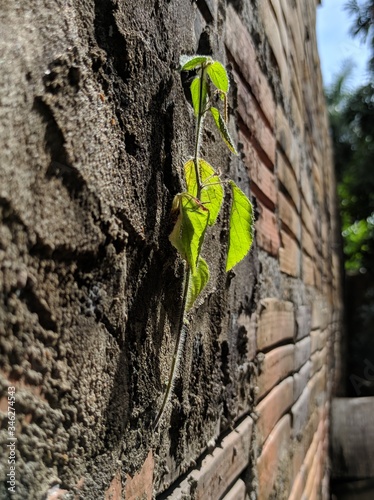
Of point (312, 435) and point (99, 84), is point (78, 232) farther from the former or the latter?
point (312, 435)

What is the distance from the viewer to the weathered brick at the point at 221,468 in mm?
782

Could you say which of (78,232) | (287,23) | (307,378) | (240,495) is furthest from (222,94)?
(307,378)

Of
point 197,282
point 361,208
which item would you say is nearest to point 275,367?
point 197,282

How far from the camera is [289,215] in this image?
1.83m

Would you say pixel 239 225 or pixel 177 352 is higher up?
pixel 239 225

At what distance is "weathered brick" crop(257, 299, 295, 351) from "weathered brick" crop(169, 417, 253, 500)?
0.72ft

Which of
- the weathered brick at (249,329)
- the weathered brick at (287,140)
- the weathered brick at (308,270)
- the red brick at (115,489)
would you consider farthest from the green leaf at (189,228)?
the weathered brick at (308,270)

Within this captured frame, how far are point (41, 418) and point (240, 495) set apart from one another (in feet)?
2.21

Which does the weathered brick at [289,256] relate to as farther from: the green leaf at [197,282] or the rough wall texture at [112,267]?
the green leaf at [197,282]

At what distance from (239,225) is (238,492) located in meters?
0.51

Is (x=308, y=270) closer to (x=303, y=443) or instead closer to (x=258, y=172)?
(x=303, y=443)

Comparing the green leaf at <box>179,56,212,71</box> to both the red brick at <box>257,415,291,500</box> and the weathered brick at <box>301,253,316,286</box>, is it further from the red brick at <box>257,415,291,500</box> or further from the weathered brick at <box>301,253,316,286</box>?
the weathered brick at <box>301,253,316,286</box>

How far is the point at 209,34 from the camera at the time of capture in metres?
0.89

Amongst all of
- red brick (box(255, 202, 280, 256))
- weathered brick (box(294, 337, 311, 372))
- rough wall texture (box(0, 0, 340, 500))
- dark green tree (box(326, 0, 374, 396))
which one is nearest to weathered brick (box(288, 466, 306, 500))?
weathered brick (box(294, 337, 311, 372))
